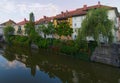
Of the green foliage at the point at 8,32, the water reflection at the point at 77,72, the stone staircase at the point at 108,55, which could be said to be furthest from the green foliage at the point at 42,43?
the green foliage at the point at 8,32

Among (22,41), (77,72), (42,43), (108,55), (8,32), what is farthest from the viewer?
(8,32)

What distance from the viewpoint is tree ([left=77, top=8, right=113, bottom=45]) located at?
1657 inches

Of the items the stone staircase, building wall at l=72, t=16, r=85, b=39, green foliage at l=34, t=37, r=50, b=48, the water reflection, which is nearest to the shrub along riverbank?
green foliage at l=34, t=37, r=50, b=48

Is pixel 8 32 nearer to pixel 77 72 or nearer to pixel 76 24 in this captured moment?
pixel 76 24

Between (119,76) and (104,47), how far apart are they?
9.92 metres

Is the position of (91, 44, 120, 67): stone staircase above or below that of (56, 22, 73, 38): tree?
below

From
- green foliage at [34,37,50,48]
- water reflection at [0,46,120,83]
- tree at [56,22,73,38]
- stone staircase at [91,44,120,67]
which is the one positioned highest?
tree at [56,22,73,38]

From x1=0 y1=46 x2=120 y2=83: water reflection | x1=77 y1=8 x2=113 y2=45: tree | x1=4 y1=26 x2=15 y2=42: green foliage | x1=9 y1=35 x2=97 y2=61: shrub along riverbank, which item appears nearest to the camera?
x1=0 y1=46 x2=120 y2=83: water reflection

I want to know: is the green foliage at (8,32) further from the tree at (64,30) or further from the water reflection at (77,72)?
the water reflection at (77,72)

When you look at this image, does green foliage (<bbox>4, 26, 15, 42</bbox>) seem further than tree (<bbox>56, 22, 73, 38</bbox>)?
Yes

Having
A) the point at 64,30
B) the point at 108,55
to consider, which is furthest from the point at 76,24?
the point at 108,55

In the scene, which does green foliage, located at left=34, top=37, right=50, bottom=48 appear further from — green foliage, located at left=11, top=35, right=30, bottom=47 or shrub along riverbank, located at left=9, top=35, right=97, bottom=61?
green foliage, located at left=11, top=35, right=30, bottom=47

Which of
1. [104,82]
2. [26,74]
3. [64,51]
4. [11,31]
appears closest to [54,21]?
[64,51]

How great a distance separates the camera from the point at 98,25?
138 ft
